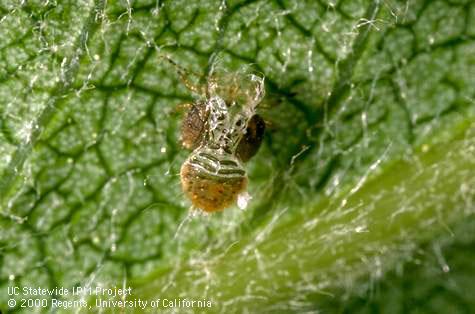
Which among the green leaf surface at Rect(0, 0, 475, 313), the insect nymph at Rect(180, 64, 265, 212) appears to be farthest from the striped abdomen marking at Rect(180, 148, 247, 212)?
the green leaf surface at Rect(0, 0, 475, 313)

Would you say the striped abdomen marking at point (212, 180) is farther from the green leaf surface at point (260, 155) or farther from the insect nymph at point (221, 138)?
the green leaf surface at point (260, 155)

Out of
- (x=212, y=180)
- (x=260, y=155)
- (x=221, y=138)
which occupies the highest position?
(x=221, y=138)

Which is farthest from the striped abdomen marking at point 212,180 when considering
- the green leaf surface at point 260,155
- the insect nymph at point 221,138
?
the green leaf surface at point 260,155

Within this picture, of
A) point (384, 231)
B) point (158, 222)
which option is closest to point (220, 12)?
point (158, 222)

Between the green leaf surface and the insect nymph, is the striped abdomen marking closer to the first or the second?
the insect nymph

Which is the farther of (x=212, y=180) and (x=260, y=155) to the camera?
(x=260, y=155)

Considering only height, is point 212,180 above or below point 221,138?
below
